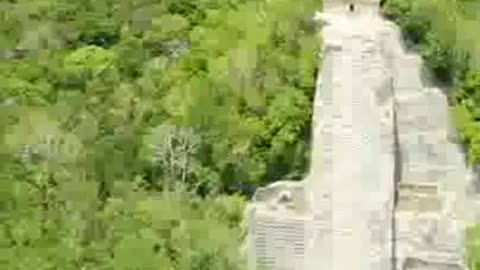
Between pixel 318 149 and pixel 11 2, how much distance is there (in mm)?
8310

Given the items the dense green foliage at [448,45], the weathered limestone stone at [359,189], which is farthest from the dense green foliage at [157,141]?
the dense green foliage at [448,45]

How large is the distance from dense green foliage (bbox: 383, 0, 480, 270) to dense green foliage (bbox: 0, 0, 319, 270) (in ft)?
4.09

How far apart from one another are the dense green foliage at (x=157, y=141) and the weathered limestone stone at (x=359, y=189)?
731 mm

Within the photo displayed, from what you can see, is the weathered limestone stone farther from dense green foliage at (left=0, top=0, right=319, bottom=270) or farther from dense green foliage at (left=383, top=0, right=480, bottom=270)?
dense green foliage at (left=383, top=0, right=480, bottom=270)

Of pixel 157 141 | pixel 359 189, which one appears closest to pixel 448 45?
pixel 359 189

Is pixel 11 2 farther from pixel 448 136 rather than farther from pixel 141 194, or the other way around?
pixel 448 136

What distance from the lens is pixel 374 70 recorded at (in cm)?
1842

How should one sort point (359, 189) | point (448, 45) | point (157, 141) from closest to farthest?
1. point (359, 189)
2. point (448, 45)
3. point (157, 141)

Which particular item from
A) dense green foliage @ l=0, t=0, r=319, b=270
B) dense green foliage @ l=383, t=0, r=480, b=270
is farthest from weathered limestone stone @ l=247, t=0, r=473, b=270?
dense green foliage @ l=383, t=0, r=480, b=270

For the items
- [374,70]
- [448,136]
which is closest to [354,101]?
[374,70]

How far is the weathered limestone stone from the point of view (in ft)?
60.0

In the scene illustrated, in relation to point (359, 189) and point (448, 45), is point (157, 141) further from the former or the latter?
point (448, 45)

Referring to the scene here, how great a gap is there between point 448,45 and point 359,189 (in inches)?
116

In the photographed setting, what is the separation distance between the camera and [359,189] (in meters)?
18.2
